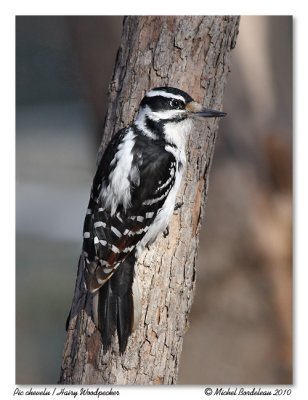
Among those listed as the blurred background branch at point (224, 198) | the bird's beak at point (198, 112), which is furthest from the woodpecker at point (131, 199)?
the blurred background branch at point (224, 198)

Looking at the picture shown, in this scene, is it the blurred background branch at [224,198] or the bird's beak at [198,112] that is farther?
the blurred background branch at [224,198]

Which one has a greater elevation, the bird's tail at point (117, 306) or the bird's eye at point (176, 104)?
the bird's eye at point (176, 104)

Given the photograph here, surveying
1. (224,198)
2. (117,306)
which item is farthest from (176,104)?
(224,198)

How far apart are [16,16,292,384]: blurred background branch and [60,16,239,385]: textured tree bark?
1.46ft

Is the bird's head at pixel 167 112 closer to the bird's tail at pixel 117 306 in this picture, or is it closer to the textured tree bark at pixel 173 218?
the textured tree bark at pixel 173 218

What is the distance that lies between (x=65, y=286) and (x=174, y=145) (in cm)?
163

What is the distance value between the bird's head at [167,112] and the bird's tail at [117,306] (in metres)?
0.47

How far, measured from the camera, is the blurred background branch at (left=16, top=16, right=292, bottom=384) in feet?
11.2

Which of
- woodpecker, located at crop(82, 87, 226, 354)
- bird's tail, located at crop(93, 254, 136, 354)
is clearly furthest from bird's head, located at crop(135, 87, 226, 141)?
bird's tail, located at crop(93, 254, 136, 354)

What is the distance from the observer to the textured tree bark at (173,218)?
9.38 feet

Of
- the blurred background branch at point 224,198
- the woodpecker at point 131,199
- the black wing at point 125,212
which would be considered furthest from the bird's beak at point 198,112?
the blurred background branch at point 224,198

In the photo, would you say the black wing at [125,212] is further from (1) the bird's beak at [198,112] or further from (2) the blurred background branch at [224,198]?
(2) the blurred background branch at [224,198]

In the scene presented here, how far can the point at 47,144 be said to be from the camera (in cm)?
354

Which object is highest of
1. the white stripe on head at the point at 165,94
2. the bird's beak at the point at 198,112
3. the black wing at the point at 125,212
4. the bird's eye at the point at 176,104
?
the white stripe on head at the point at 165,94
